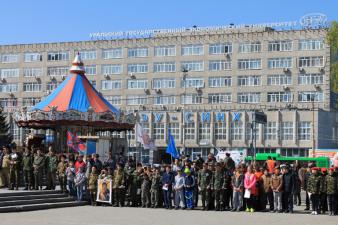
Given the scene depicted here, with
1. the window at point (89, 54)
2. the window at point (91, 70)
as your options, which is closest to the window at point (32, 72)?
the window at point (89, 54)

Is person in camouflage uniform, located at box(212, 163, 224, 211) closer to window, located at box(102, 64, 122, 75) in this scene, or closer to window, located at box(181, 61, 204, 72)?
window, located at box(181, 61, 204, 72)

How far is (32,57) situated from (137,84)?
17142 mm

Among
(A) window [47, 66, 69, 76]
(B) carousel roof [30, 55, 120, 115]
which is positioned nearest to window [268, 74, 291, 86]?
(A) window [47, 66, 69, 76]

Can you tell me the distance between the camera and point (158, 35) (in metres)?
93.9

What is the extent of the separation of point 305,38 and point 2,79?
44.7 m

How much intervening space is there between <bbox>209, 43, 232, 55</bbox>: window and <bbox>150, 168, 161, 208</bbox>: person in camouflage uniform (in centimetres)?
5995

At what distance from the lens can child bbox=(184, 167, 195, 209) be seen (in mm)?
26500

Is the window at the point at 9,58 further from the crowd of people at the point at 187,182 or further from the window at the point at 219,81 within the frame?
the crowd of people at the point at 187,182

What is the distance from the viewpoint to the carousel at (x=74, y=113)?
1607 inches

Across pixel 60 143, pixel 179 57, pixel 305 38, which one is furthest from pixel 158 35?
pixel 60 143

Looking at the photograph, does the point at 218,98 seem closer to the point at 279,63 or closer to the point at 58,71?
the point at 279,63

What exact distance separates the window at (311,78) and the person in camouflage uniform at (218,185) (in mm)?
56826

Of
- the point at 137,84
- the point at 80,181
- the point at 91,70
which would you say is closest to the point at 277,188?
the point at 80,181

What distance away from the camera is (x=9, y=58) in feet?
319
